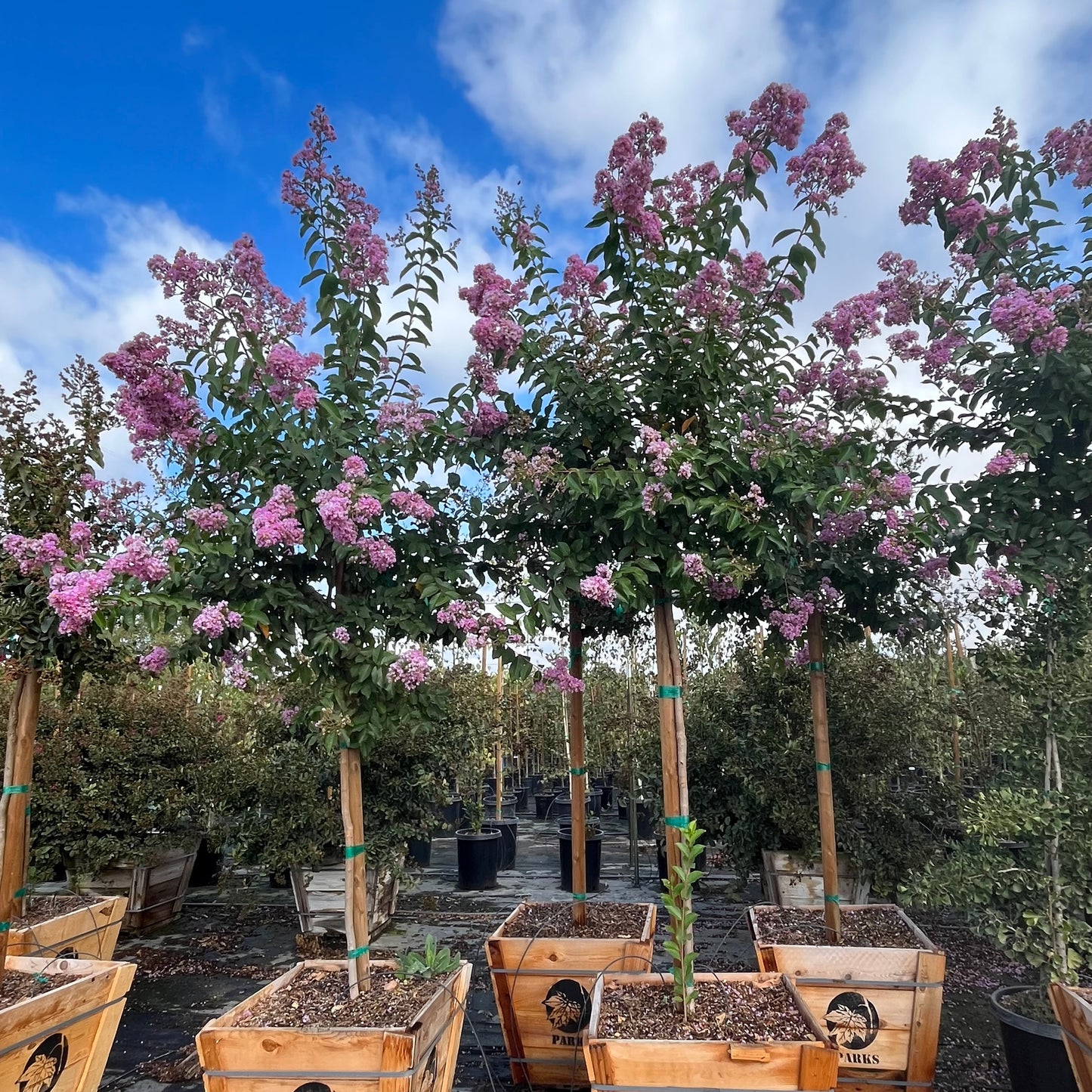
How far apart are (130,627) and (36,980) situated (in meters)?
1.60

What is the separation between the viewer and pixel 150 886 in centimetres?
557

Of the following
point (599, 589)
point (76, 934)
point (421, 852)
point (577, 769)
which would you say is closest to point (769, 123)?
point (599, 589)

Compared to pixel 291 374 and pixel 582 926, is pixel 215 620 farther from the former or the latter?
pixel 582 926

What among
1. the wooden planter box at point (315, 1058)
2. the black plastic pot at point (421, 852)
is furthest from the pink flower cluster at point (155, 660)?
the black plastic pot at point (421, 852)

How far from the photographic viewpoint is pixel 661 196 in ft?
9.54

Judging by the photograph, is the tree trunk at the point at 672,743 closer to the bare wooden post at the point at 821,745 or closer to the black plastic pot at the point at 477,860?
the bare wooden post at the point at 821,745

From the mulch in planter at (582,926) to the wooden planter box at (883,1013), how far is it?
0.73 meters

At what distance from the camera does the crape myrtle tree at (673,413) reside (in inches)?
105

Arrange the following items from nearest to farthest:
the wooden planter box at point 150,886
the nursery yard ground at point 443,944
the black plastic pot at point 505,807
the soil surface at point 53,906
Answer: the nursery yard ground at point 443,944, the soil surface at point 53,906, the wooden planter box at point 150,886, the black plastic pot at point 505,807

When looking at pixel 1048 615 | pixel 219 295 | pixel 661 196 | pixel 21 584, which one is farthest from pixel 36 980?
pixel 1048 615

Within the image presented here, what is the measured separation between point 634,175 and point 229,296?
1.42 meters

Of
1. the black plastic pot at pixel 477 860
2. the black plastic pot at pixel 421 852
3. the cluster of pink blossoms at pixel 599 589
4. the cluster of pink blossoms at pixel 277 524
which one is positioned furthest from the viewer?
the black plastic pot at pixel 421 852

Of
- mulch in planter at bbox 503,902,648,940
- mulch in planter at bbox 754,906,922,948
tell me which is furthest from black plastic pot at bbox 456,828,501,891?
mulch in planter at bbox 754,906,922,948

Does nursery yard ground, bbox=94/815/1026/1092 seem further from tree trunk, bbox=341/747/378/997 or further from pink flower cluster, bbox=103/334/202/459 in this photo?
pink flower cluster, bbox=103/334/202/459
